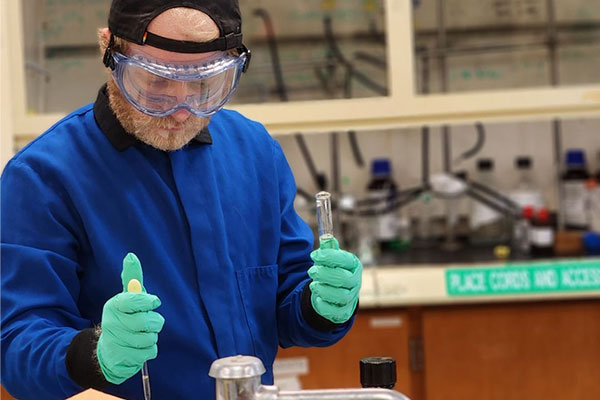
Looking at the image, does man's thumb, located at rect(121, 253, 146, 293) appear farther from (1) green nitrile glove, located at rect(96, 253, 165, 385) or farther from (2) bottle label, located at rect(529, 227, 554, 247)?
(2) bottle label, located at rect(529, 227, 554, 247)

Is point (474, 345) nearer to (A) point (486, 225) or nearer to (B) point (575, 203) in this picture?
(A) point (486, 225)

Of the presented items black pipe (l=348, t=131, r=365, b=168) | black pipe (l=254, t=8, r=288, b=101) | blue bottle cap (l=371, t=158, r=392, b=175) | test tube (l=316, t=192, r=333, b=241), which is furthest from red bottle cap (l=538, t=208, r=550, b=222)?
test tube (l=316, t=192, r=333, b=241)

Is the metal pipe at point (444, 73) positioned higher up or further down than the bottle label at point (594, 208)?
higher up

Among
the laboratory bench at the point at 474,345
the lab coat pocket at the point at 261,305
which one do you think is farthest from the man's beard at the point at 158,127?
the laboratory bench at the point at 474,345

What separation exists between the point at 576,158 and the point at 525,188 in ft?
0.68

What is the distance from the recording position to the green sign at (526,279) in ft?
7.44

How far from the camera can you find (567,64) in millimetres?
2926

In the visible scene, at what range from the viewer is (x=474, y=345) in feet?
7.57

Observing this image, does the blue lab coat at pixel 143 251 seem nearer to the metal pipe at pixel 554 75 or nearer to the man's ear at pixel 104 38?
the man's ear at pixel 104 38

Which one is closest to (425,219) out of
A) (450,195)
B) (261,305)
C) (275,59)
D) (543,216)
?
(450,195)

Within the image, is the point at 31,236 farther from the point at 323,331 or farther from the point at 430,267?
the point at 430,267

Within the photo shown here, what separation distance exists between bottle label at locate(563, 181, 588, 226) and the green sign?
1.62 ft

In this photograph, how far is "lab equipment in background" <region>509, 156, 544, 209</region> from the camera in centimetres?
280

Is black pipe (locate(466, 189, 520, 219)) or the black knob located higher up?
the black knob
